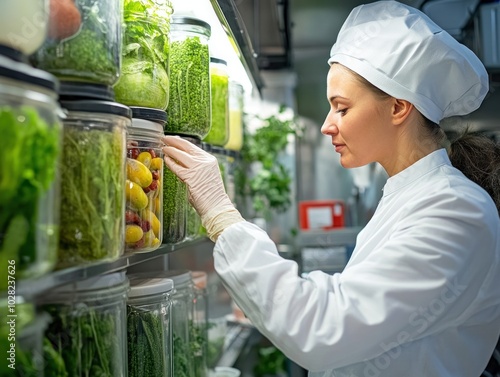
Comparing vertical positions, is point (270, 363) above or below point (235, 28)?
below

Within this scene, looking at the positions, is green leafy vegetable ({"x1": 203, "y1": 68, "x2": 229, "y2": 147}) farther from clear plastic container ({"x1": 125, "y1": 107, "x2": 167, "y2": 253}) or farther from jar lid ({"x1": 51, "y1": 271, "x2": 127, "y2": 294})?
jar lid ({"x1": 51, "y1": 271, "x2": 127, "y2": 294})

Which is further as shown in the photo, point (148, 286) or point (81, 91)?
point (148, 286)

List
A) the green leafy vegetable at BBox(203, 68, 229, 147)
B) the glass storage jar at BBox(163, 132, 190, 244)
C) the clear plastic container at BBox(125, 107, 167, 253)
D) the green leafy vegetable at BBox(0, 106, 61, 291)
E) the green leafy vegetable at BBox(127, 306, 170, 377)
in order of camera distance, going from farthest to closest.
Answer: the green leafy vegetable at BBox(203, 68, 229, 147)
the glass storage jar at BBox(163, 132, 190, 244)
the green leafy vegetable at BBox(127, 306, 170, 377)
the clear plastic container at BBox(125, 107, 167, 253)
the green leafy vegetable at BBox(0, 106, 61, 291)

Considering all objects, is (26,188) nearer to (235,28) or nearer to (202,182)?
(202,182)

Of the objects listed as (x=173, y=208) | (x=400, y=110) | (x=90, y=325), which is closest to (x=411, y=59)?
(x=400, y=110)

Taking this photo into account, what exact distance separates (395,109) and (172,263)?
1168mm

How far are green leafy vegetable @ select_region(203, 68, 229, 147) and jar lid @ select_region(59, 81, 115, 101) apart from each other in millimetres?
771

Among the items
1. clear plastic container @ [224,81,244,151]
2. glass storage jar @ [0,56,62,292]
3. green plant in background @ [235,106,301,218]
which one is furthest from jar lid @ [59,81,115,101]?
green plant in background @ [235,106,301,218]

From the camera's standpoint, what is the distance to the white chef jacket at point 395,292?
1.08 m

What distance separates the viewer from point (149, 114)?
43.1 inches

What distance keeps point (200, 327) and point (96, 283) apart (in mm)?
754

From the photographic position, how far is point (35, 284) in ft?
2.18

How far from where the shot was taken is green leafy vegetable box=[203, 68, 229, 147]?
1.64m

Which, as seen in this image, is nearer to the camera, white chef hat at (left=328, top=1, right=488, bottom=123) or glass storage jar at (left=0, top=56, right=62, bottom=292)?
glass storage jar at (left=0, top=56, right=62, bottom=292)
